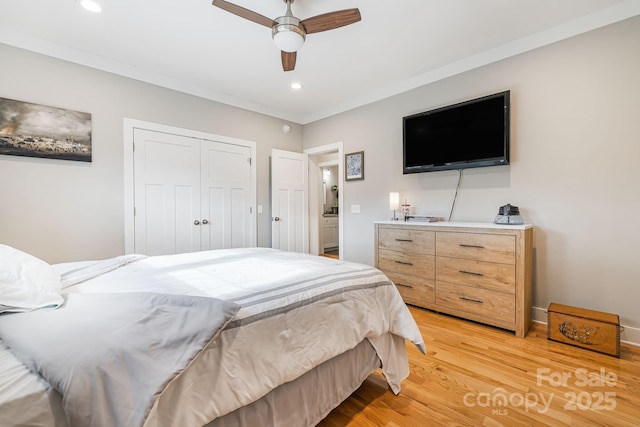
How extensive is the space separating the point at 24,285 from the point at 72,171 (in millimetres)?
2336

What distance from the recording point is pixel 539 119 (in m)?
2.59

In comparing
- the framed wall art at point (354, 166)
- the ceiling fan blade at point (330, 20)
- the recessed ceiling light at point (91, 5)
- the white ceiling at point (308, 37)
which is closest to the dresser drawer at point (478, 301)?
the framed wall art at point (354, 166)

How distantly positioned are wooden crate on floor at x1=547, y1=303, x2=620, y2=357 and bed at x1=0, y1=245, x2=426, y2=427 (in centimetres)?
153

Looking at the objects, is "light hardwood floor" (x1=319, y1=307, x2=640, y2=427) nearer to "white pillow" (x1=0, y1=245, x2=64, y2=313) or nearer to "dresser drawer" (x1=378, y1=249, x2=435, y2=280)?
"dresser drawer" (x1=378, y1=249, x2=435, y2=280)

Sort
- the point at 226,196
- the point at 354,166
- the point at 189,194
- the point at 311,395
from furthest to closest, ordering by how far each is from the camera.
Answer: the point at 354,166, the point at 226,196, the point at 189,194, the point at 311,395

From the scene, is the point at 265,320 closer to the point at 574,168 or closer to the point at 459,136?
the point at 459,136

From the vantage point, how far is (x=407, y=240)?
3.09 meters

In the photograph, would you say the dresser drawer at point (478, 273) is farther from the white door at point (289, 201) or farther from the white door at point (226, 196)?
the white door at point (226, 196)

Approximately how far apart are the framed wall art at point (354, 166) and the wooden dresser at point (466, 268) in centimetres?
110

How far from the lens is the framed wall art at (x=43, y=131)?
8.05ft

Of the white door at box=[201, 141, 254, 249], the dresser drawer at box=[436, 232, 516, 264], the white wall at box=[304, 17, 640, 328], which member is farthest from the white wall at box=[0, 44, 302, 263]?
the white wall at box=[304, 17, 640, 328]

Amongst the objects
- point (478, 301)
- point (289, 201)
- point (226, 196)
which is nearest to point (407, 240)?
point (478, 301)

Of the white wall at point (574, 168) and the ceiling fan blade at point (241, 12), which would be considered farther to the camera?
the white wall at point (574, 168)

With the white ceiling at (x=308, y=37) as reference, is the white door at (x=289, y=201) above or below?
below
